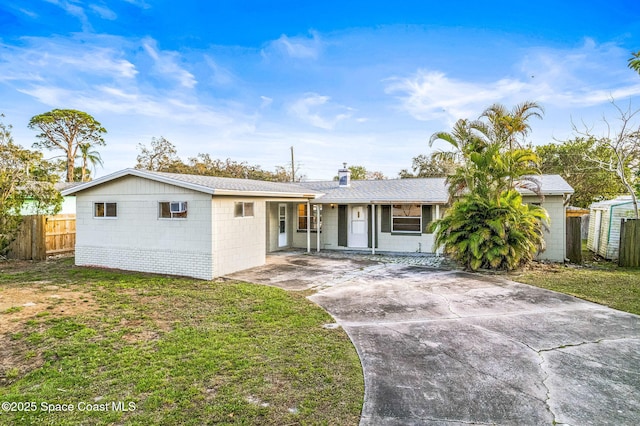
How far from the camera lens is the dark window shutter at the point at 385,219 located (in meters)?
15.3

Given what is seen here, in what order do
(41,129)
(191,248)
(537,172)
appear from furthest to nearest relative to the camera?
1. (41,129)
2. (537,172)
3. (191,248)

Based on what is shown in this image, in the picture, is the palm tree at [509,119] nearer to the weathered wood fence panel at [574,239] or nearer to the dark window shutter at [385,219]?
the weathered wood fence panel at [574,239]

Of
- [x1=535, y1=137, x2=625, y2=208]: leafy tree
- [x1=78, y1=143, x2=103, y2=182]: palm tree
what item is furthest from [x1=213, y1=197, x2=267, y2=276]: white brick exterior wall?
[x1=78, y1=143, x2=103, y2=182]: palm tree

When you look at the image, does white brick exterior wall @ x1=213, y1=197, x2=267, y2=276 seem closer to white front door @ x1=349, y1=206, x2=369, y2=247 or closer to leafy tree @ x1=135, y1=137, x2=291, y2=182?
white front door @ x1=349, y1=206, x2=369, y2=247

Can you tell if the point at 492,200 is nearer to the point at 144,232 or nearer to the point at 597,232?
the point at 597,232

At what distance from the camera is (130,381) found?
4.21m

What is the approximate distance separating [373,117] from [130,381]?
59.5 ft

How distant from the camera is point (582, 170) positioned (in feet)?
74.2

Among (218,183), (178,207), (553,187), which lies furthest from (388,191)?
(178,207)

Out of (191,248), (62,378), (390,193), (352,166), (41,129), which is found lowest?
(62,378)

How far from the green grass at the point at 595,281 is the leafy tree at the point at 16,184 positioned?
1654 cm

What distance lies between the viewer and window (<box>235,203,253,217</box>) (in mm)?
11328

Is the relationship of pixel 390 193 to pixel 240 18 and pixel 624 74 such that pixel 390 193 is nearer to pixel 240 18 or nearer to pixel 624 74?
pixel 240 18

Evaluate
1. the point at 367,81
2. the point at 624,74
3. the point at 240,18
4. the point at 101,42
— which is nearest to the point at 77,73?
the point at 101,42
